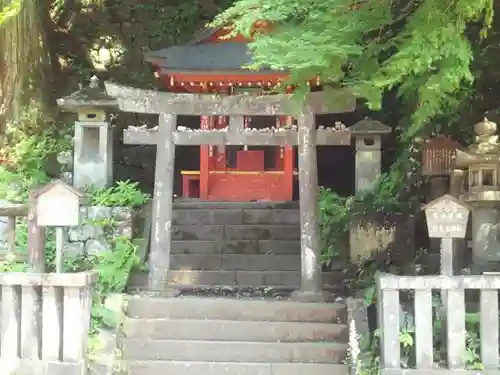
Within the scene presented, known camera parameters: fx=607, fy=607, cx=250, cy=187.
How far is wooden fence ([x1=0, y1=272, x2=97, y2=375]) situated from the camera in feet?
19.2

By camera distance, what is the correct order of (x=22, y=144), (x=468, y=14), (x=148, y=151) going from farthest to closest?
(x=148, y=151)
(x=22, y=144)
(x=468, y=14)

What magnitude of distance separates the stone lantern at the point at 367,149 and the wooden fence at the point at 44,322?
16.6 feet

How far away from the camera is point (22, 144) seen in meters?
10.8

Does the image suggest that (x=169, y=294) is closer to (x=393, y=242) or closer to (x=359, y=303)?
(x=359, y=303)

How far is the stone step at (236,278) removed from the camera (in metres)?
8.22

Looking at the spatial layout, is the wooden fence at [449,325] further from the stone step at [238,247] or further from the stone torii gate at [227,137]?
the stone step at [238,247]

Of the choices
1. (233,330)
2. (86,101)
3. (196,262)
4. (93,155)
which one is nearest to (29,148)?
(93,155)

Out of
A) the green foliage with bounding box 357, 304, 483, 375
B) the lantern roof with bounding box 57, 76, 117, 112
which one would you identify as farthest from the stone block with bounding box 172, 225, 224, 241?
the green foliage with bounding box 357, 304, 483, 375

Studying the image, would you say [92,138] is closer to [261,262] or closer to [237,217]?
[237,217]

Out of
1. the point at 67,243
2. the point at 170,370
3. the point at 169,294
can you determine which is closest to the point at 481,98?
the point at 169,294

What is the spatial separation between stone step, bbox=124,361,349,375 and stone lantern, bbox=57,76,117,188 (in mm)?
4007

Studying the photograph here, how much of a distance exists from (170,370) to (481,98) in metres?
5.55

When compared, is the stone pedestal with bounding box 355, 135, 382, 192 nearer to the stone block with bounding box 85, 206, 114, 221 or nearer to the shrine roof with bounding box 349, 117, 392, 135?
the shrine roof with bounding box 349, 117, 392, 135

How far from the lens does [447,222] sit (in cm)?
576
